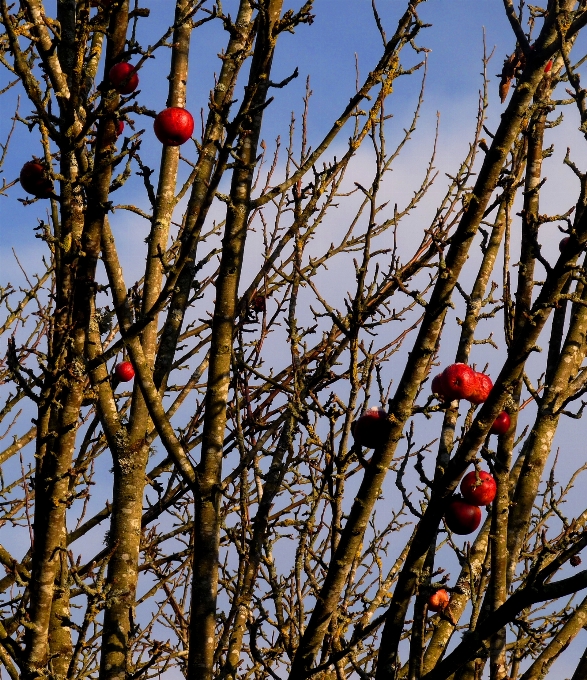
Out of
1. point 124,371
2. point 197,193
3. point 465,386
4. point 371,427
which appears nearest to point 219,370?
point 371,427

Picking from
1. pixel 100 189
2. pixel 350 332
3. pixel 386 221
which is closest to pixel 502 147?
pixel 350 332

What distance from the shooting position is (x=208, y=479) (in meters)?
3.54

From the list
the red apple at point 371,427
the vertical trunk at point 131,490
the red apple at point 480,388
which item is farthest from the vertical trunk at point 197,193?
the red apple at point 480,388

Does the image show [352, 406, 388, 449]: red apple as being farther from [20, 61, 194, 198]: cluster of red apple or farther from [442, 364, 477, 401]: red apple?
[20, 61, 194, 198]: cluster of red apple

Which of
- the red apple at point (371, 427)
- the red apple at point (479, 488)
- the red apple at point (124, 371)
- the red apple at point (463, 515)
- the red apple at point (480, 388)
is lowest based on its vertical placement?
the red apple at point (463, 515)

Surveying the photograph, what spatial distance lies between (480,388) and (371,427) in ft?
1.78

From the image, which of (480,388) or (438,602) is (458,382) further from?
(438,602)

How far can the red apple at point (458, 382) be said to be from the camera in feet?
11.3

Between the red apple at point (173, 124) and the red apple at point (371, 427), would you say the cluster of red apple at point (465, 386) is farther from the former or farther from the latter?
the red apple at point (173, 124)

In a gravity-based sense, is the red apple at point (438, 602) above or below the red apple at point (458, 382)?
below

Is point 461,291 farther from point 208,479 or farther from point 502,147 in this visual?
point 208,479

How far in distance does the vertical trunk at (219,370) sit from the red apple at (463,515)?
3.23 ft

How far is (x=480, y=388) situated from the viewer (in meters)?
3.47

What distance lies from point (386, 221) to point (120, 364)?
2093 mm
